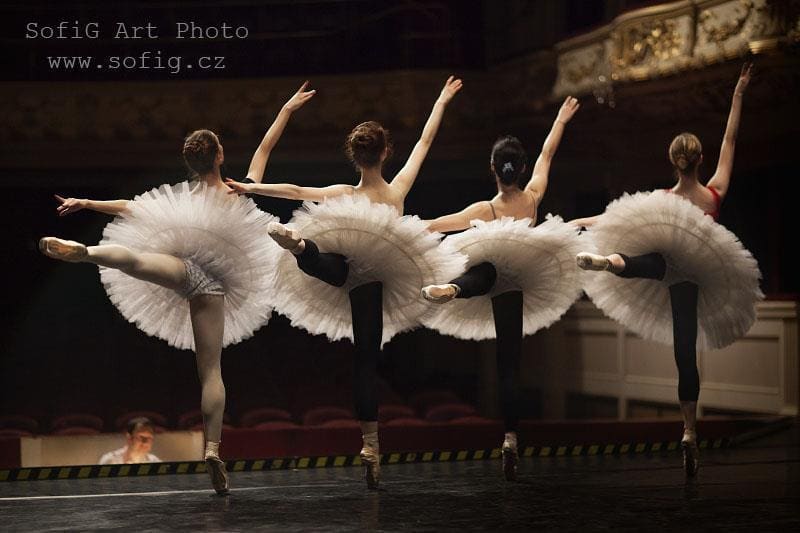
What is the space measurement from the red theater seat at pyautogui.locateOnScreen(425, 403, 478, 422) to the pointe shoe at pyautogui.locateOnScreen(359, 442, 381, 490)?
5.24 m

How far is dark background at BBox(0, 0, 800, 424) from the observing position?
980 centimetres

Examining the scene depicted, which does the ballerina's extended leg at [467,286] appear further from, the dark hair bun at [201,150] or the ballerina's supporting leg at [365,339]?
the dark hair bun at [201,150]

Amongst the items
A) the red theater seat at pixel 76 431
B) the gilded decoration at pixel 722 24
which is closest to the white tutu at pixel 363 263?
the gilded decoration at pixel 722 24

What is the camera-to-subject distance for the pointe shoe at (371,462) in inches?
171

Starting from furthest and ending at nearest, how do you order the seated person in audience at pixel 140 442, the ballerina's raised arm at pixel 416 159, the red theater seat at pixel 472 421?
1. the seated person in audience at pixel 140 442
2. the red theater seat at pixel 472 421
3. the ballerina's raised arm at pixel 416 159

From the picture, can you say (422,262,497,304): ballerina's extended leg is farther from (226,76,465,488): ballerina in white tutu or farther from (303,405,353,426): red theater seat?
(303,405,353,426): red theater seat

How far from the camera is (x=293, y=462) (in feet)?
17.6

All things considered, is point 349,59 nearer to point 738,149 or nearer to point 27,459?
point 738,149

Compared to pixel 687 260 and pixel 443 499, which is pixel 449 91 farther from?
pixel 443 499

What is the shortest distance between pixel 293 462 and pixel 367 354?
1.29 metres

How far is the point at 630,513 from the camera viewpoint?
12.5 feet

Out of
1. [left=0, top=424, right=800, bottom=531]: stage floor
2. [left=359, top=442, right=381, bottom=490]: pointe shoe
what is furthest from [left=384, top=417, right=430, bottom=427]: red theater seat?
[left=359, top=442, right=381, bottom=490]: pointe shoe

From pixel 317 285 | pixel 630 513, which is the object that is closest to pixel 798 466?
pixel 630 513

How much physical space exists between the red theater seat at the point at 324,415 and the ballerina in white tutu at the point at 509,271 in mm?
4567
